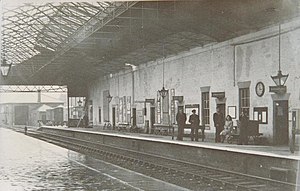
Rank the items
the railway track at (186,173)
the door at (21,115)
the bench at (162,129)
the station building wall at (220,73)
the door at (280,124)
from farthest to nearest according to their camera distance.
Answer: the bench at (162,129)
the door at (280,124)
the station building wall at (220,73)
the railway track at (186,173)
the door at (21,115)

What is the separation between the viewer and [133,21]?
Result: 5.82 meters

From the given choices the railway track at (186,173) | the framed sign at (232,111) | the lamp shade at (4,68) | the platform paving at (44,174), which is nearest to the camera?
the lamp shade at (4,68)

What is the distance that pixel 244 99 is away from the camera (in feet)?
22.0

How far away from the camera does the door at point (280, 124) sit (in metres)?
6.00

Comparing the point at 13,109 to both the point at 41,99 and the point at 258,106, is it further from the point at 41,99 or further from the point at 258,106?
the point at 258,106

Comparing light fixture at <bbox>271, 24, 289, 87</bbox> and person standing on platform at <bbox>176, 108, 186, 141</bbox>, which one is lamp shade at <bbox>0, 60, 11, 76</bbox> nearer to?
person standing on platform at <bbox>176, 108, 186, 141</bbox>

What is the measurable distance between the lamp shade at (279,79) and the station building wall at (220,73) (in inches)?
2.6

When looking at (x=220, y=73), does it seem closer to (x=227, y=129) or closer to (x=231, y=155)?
(x=227, y=129)

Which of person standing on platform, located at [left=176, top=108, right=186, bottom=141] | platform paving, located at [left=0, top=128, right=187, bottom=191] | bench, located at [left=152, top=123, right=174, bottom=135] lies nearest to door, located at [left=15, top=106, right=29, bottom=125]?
platform paving, located at [left=0, top=128, right=187, bottom=191]

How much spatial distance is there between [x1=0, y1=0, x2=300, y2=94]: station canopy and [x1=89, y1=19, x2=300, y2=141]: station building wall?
0.48ft

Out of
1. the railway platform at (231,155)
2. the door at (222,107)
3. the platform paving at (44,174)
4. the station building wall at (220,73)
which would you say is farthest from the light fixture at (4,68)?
the door at (222,107)

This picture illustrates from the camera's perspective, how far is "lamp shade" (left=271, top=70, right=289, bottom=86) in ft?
19.0

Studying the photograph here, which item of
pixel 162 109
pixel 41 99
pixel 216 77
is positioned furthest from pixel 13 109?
pixel 216 77

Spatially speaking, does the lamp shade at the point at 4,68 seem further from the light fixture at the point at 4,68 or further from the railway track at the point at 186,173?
the railway track at the point at 186,173
